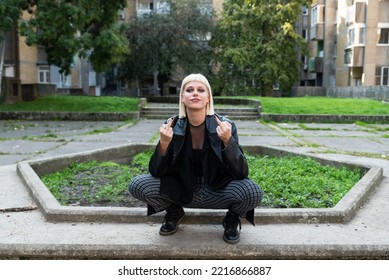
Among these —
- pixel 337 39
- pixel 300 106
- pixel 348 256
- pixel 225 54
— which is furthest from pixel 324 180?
pixel 337 39

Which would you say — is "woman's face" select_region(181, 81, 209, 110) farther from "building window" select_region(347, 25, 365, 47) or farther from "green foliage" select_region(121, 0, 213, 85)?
"building window" select_region(347, 25, 365, 47)

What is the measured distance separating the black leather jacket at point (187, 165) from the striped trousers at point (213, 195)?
0.22ft

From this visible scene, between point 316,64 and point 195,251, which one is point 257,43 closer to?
point 316,64

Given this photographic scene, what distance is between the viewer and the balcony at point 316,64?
40500 millimetres

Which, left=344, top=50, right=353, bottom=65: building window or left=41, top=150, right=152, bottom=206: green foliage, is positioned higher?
left=344, top=50, right=353, bottom=65: building window

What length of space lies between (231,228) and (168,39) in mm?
28540

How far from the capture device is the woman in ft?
12.0

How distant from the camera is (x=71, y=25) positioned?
704 inches

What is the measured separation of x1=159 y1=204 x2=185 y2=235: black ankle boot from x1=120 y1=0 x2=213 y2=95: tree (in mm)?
27718

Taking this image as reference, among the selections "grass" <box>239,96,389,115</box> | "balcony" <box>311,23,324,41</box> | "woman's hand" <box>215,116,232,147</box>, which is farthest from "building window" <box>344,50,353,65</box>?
"woman's hand" <box>215,116,232,147</box>

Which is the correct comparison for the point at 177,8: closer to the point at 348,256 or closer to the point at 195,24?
the point at 195,24

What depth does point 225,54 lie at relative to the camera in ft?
104

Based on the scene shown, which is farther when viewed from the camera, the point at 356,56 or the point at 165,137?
the point at 356,56

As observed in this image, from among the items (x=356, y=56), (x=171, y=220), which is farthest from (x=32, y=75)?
(x=171, y=220)
